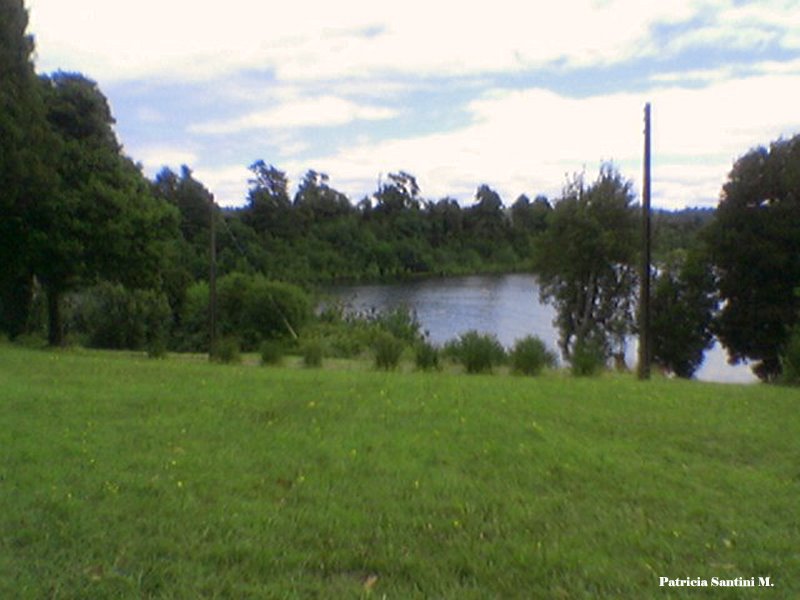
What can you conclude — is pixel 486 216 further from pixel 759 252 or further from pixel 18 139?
pixel 18 139

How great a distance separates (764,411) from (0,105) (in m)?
18.7

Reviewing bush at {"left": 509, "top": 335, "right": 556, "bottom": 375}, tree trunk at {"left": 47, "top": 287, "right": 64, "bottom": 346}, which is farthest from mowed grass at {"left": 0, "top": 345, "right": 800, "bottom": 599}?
tree trunk at {"left": 47, "top": 287, "right": 64, "bottom": 346}

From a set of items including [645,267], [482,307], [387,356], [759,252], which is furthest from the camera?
[482,307]

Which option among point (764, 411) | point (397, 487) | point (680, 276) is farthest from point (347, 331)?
point (397, 487)

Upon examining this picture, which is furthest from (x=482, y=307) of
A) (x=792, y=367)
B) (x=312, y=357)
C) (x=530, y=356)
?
(x=792, y=367)

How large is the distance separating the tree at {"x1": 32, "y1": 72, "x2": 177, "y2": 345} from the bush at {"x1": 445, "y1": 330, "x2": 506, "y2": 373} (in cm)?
1150

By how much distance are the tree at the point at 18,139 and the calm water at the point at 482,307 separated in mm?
11475

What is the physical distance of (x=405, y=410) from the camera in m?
9.48

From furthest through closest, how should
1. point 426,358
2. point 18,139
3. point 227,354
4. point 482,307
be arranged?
point 482,307 → point 18,139 → point 227,354 → point 426,358

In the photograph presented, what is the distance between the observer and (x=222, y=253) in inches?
2243

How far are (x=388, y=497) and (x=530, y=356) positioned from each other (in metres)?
12.3

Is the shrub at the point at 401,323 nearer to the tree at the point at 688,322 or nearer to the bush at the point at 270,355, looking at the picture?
the tree at the point at 688,322

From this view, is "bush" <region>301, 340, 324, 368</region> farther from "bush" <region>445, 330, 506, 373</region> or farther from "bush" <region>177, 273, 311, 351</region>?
"bush" <region>177, 273, 311, 351</region>

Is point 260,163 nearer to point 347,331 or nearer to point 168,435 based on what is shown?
point 347,331
